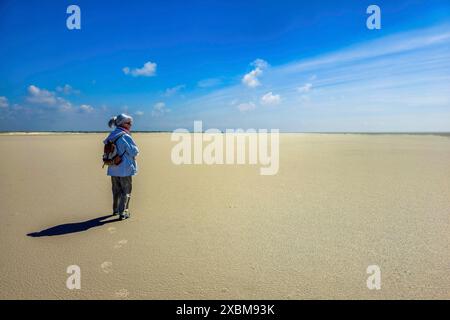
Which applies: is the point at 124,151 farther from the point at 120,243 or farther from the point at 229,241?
the point at 229,241

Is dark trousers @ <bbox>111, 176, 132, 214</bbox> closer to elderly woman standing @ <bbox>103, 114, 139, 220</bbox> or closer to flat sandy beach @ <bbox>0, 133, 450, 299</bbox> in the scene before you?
elderly woman standing @ <bbox>103, 114, 139, 220</bbox>

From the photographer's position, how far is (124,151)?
5480 millimetres

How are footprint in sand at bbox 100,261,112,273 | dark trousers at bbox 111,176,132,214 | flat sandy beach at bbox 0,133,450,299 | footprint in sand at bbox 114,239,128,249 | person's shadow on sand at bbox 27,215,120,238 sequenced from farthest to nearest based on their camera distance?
dark trousers at bbox 111,176,132,214 → person's shadow on sand at bbox 27,215,120,238 → footprint in sand at bbox 114,239,128,249 → footprint in sand at bbox 100,261,112,273 → flat sandy beach at bbox 0,133,450,299

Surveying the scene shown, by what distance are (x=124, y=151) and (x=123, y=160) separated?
0.17m

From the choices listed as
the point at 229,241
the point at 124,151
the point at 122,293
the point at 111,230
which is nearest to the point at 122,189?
the point at 124,151

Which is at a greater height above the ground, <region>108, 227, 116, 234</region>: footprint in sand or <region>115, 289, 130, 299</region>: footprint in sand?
<region>108, 227, 116, 234</region>: footprint in sand

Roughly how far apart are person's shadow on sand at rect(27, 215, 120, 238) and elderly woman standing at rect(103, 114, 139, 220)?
15.8 inches

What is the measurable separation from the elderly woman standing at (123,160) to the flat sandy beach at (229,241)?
1.57 feet

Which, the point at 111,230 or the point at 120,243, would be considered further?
the point at 111,230

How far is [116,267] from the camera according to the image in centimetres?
374

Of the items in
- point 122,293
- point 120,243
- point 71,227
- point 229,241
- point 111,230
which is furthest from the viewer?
point 71,227

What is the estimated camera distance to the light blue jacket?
214 inches

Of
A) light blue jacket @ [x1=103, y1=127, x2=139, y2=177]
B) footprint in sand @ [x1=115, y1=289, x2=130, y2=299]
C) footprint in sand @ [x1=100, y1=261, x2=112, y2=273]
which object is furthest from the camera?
light blue jacket @ [x1=103, y1=127, x2=139, y2=177]

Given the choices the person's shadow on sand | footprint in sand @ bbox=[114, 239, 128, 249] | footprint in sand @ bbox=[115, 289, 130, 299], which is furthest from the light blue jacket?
footprint in sand @ bbox=[115, 289, 130, 299]
